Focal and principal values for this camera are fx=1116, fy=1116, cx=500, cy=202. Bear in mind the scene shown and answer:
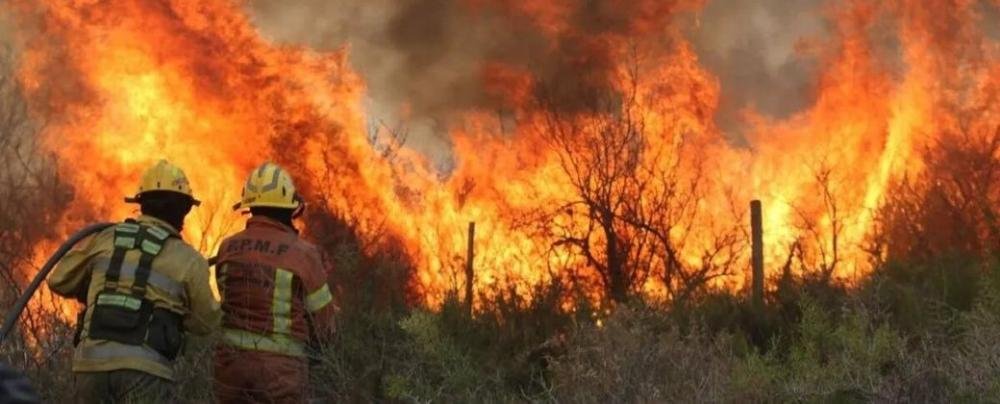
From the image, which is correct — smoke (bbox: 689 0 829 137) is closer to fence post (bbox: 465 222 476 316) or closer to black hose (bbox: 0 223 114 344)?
fence post (bbox: 465 222 476 316)

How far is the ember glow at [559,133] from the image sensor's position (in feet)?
43.1

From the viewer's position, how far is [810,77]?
1472 centimetres

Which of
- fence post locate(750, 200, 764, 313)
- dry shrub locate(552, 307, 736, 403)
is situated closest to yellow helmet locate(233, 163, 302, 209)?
dry shrub locate(552, 307, 736, 403)

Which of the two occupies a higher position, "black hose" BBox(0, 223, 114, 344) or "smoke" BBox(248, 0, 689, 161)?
"smoke" BBox(248, 0, 689, 161)

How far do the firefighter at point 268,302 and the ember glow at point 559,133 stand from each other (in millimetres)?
7303

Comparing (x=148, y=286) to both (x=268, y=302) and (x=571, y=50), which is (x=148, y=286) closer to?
(x=268, y=302)

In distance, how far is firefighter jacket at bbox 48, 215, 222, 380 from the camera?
511 cm

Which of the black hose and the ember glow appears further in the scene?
the ember glow

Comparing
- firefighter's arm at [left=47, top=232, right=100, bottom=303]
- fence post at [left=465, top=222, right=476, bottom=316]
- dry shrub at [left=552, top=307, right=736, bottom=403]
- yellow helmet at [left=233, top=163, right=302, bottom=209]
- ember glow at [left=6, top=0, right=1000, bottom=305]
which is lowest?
dry shrub at [left=552, top=307, right=736, bottom=403]

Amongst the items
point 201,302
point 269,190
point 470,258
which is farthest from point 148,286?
point 470,258

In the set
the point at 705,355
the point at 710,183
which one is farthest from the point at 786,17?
the point at 705,355

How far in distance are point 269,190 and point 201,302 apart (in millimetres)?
600

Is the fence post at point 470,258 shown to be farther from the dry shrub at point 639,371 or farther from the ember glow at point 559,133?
the dry shrub at point 639,371

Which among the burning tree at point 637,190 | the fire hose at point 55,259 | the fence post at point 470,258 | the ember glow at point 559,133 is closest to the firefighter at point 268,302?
the fire hose at point 55,259
